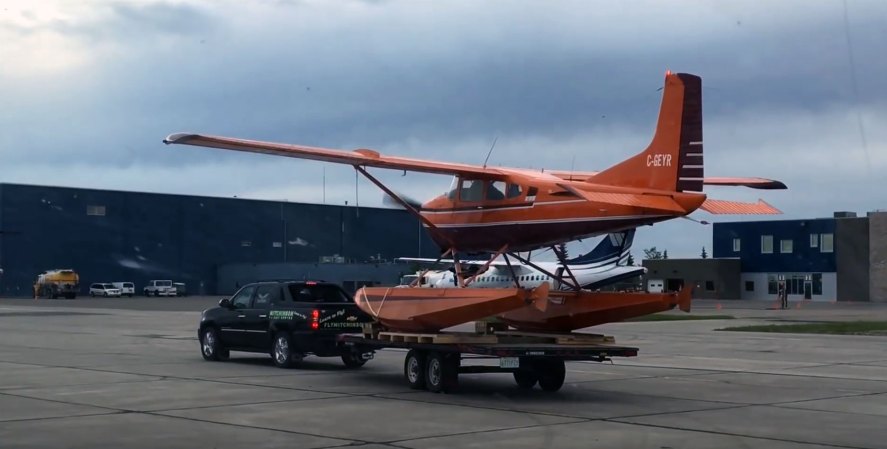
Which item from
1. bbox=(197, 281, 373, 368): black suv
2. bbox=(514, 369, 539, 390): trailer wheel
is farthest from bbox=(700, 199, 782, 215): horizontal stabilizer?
Result: bbox=(197, 281, 373, 368): black suv

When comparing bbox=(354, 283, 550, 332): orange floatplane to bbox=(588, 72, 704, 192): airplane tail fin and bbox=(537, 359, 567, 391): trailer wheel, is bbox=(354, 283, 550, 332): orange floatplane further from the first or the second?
bbox=(588, 72, 704, 192): airplane tail fin

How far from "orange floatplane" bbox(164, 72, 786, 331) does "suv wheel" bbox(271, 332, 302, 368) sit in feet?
7.52

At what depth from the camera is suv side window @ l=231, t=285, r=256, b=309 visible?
2223 cm

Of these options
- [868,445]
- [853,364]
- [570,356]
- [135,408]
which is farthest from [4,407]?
[853,364]

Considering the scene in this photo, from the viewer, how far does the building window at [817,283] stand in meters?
83.2

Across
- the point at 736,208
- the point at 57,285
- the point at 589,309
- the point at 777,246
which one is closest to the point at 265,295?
the point at 589,309

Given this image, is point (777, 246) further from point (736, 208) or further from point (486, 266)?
point (486, 266)

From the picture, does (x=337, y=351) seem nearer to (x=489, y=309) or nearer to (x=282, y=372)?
(x=282, y=372)

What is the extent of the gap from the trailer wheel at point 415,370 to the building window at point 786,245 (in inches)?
2890

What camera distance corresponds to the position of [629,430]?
1248 cm

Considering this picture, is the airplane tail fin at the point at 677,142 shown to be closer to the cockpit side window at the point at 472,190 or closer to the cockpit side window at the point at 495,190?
the cockpit side window at the point at 495,190

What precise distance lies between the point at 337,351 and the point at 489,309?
5258 millimetres

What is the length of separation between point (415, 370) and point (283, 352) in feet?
14.5

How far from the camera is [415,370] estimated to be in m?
17.1
